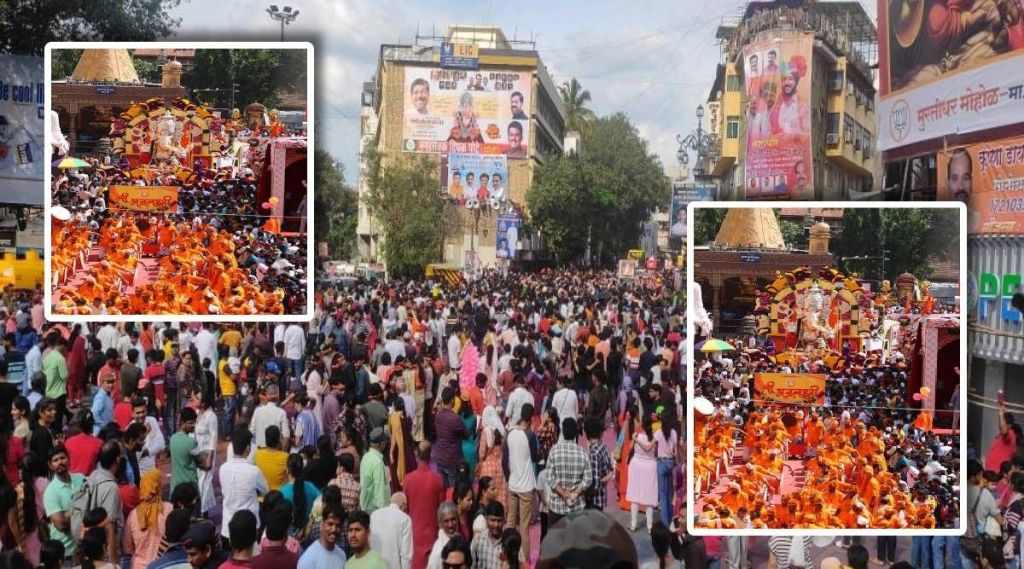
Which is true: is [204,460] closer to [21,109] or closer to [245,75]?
[245,75]

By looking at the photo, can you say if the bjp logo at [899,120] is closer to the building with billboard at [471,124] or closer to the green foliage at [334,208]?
the building with billboard at [471,124]

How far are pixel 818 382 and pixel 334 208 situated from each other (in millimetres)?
5269

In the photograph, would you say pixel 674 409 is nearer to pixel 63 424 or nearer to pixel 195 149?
pixel 195 149

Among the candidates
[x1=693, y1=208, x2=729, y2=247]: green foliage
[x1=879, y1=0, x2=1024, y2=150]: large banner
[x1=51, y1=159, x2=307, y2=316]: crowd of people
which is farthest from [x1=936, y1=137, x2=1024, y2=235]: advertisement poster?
[x1=51, y1=159, x2=307, y2=316]: crowd of people

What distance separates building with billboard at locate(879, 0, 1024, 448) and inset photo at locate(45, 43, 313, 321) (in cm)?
416

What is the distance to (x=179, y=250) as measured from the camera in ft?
20.8

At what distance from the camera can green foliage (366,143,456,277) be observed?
9.76m

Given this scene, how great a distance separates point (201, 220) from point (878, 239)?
3614 millimetres

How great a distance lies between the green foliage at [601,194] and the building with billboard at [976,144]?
2.62 meters

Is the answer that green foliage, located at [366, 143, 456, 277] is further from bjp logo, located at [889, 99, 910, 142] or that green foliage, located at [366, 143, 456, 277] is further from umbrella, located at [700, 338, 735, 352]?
umbrella, located at [700, 338, 735, 352]

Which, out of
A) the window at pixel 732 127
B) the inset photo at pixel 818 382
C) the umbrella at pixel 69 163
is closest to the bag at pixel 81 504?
the umbrella at pixel 69 163

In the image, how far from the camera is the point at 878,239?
5207 mm

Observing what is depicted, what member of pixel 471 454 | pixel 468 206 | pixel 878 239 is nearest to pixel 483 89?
pixel 468 206

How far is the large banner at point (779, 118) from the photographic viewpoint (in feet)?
34.4
